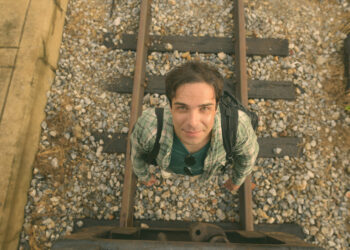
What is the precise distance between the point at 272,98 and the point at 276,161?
1.02 meters

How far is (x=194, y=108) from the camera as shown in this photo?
1.79 meters

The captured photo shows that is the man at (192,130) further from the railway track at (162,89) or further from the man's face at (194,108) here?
the railway track at (162,89)

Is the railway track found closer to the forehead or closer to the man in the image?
the man

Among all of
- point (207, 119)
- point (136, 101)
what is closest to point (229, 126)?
point (207, 119)

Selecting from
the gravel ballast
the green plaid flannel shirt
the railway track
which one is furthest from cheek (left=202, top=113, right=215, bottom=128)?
the gravel ballast

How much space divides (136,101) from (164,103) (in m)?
0.51

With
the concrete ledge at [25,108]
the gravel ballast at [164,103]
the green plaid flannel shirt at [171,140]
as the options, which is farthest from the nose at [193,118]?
the concrete ledge at [25,108]

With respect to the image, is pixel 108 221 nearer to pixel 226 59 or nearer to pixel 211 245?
pixel 211 245

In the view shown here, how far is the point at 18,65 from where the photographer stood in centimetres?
365

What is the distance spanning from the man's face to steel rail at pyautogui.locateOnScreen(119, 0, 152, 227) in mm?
1554

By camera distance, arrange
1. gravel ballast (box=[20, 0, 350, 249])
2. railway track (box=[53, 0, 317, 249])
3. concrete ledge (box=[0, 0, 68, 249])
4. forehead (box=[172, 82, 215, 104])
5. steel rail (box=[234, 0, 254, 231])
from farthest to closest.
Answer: gravel ballast (box=[20, 0, 350, 249]) → concrete ledge (box=[0, 0, 68, 249]) → steel rail (box=[234, 0, 254, 231]) → railway track (box=[53, 0, 317, 249]) → forehead (box=[172, 82, 215, 104])

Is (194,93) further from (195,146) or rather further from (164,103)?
→ (164,103)

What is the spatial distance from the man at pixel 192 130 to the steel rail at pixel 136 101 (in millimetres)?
489

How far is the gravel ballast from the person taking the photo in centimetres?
336
